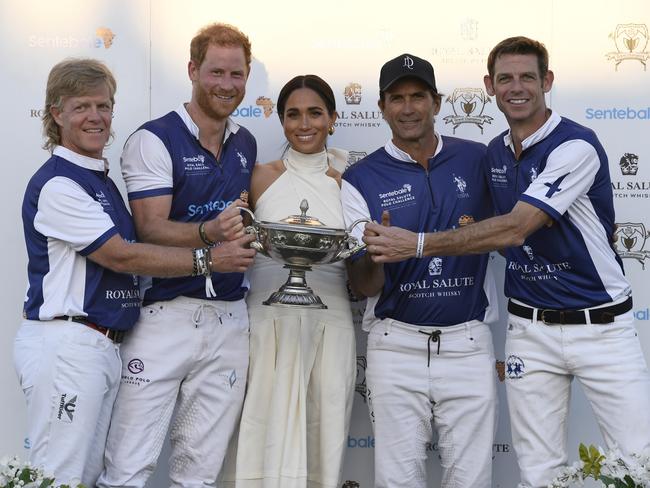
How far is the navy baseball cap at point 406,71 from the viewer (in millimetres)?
4148

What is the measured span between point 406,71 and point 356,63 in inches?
26.2

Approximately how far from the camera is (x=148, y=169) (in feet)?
13.1

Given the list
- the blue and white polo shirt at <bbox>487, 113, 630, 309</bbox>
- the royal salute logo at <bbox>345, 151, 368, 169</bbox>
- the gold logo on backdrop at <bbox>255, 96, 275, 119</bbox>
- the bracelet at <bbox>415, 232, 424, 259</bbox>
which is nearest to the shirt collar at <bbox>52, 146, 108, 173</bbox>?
the gold logo on backdrop at <bbox>255, 96, 275, 119</bbox>

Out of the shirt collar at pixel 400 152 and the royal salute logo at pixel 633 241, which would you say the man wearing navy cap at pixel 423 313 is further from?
the royal salute logo at pixel 633 241

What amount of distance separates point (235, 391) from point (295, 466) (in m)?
0.41

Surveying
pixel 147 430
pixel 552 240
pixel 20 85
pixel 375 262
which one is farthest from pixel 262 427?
pixel 20 85

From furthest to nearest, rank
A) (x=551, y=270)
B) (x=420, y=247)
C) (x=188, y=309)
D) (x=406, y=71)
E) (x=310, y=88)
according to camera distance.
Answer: (x=310, y=88) → (x=406, y=71) → (x=188, y=309) → (x=551, y=270) → (x=420, y=247)

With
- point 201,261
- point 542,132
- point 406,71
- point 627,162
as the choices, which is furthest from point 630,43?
point 201,261

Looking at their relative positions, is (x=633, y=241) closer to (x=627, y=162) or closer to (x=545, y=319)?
(x=627, y=162)

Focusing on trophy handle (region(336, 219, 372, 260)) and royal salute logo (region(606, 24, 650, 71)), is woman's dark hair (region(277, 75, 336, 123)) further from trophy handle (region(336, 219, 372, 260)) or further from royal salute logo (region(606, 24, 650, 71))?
royal salute logo (region(606, 24, 650, 71))

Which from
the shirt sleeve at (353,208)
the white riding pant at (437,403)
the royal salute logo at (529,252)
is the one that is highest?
the shirt sleeve at (353,208)

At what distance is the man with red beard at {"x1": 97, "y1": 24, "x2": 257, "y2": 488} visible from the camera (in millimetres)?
3926

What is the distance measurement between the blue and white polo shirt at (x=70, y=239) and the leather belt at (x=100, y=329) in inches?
0.9

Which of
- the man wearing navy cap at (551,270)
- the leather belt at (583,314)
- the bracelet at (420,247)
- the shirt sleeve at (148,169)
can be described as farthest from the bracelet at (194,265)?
the leather belt at (583,314)
